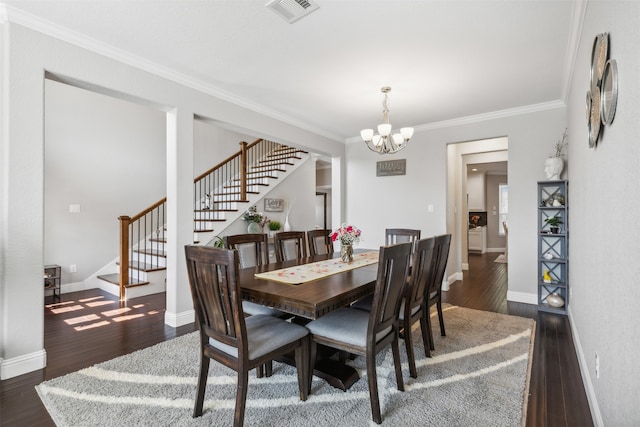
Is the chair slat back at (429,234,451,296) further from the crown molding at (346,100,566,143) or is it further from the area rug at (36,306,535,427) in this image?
the crown molding at (346,100,566,143)

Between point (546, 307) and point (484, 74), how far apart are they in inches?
113

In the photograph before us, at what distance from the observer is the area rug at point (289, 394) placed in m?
1.80

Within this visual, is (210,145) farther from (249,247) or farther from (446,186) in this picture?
(446,186)

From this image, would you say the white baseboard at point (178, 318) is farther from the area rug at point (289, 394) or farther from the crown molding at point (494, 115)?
the crown molding at point (494, 115)

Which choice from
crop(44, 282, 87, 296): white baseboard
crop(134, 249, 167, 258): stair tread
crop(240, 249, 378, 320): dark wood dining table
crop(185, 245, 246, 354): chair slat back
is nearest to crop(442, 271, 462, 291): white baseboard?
crop(240, 249, 378, 320): dark wood dining table

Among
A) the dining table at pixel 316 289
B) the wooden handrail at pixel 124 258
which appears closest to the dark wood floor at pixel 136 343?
the wooden handrail at pixel 124 258

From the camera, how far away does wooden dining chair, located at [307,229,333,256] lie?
3580 millimetres

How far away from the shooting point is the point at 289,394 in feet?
6.69

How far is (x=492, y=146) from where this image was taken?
5348 millimetres

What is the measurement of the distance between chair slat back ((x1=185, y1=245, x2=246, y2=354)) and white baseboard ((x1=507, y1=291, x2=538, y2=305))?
410 centimetres

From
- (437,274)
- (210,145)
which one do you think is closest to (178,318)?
(437,274)

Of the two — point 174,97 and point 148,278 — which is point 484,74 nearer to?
point 174,97

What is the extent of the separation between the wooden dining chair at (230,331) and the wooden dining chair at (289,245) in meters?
1.25

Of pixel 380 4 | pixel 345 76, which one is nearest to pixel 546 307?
pixel 345 76
